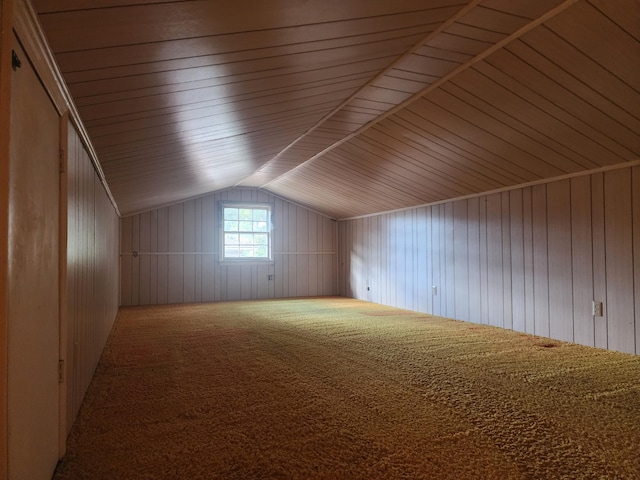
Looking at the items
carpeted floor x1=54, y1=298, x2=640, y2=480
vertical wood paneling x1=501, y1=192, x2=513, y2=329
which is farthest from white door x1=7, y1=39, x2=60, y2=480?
vertical wood paneling x1=501, y1=192, x2=513, y2=329

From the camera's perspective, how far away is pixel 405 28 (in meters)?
2.01

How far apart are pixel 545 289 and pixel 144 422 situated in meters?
4.03

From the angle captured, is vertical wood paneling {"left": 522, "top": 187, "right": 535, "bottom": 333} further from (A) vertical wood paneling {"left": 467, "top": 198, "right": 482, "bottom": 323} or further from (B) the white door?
(B) the white door

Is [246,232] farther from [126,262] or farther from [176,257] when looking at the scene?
[126,262]

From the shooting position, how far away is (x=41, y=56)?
1279 millimetres

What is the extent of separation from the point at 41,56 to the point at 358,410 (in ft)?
6.95

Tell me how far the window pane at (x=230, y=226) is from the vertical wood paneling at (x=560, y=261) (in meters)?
5.66

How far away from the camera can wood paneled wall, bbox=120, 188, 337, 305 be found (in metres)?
7.20

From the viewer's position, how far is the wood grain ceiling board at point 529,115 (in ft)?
7.46

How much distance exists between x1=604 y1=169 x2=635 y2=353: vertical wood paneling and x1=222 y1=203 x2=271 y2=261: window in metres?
5.95

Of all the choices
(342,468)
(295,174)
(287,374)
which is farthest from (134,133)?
(295,174)

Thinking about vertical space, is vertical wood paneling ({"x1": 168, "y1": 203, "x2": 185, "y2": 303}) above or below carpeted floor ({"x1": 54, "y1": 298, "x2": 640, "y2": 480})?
above

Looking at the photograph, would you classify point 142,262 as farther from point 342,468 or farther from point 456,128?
point 342,468

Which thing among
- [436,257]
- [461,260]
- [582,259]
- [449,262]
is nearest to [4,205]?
[582,259]
